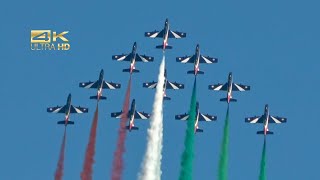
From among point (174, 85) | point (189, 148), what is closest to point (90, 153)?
point (189, 148)

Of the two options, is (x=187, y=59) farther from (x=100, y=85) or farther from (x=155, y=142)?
(x=155, y=142)

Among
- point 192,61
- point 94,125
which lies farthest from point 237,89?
point 94,125

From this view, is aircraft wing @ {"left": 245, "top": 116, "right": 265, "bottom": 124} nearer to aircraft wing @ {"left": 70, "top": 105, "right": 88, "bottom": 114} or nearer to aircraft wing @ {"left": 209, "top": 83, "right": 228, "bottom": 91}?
aircraft wing @ {"left": 209, "top": 83, "right": 228, "bottom": 91}

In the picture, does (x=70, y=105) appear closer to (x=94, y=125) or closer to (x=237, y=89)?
(x=94, y=125)

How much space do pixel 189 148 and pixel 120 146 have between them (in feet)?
25.4

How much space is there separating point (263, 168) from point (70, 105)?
23.6m

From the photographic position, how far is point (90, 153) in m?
175

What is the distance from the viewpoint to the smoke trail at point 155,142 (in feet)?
566

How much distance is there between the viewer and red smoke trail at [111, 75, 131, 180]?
173 metres

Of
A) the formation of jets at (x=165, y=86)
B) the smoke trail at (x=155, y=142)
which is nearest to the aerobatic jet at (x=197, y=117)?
the formation of jets at (x=165, y=86)

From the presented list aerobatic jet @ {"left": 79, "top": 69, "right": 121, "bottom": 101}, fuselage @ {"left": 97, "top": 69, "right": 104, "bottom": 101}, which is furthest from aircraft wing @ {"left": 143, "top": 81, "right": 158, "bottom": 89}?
fuselage @ {"left": 97, "top": 69, "right": 104, "bottom": 101}

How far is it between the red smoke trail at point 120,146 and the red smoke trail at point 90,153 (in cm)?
257

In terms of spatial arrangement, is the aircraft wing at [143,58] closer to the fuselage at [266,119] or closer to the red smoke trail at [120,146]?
the red smoke trail at [120,146]

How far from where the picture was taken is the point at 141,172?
566 ft
